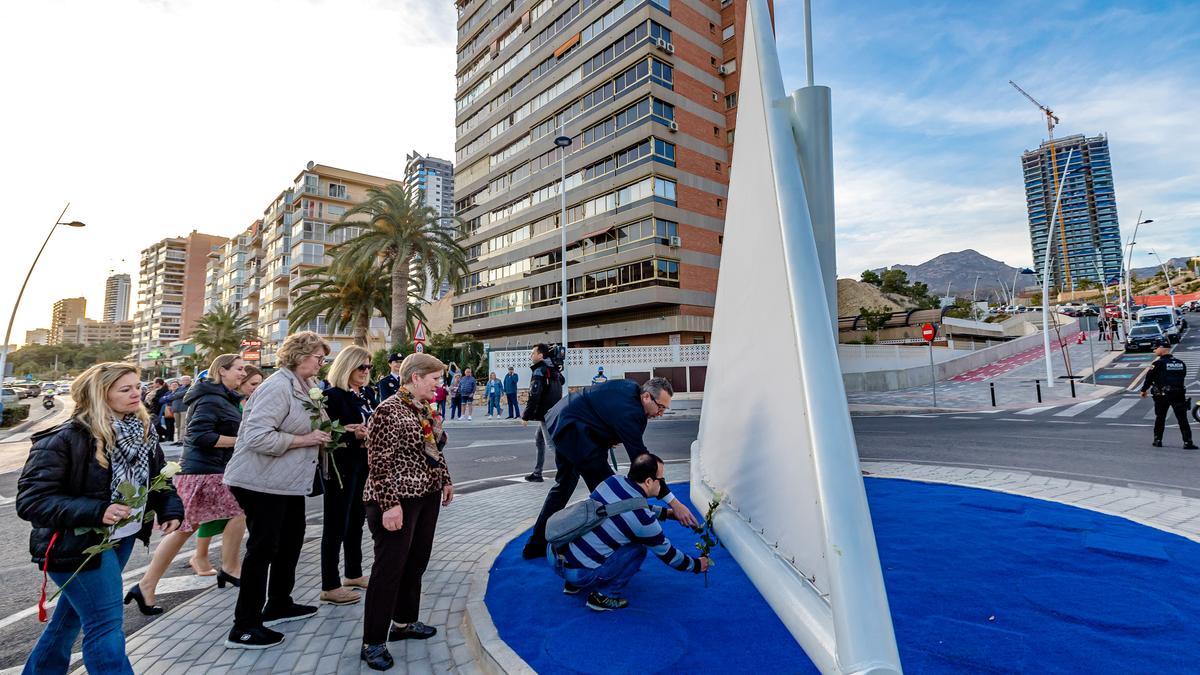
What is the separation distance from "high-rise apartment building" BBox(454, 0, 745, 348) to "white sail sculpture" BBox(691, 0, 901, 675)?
2516 cm

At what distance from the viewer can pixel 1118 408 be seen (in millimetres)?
15102

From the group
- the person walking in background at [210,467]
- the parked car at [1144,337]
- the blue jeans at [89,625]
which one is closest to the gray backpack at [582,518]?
the blue jeans at [89,625]

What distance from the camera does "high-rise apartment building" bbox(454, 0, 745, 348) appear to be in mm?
33188

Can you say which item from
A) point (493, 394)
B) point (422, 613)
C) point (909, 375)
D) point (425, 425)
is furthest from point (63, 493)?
point (909, 375)

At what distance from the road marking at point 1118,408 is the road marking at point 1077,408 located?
1.77 ft

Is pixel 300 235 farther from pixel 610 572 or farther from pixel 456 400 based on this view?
pixel 610 572

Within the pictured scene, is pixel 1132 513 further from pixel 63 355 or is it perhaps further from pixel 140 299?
pixel 140 299

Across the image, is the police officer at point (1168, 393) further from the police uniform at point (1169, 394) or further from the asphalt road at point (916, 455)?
the asphalt road at point (916, 455)

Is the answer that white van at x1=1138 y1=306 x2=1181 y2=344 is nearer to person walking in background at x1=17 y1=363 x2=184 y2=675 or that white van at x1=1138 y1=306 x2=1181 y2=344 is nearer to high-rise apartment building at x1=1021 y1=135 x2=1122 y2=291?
person walking in background at x1=17 y1=363 x2=184 y2=675

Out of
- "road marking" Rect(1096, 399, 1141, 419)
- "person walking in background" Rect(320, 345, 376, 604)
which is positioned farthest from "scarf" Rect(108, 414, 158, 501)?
"road marking" Rect(1096, 399, 1141, 419)

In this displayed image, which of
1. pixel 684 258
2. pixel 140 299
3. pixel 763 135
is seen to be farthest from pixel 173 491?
pixel 140 299

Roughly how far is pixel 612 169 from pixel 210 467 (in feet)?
111

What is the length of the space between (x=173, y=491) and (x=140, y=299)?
16519 cm

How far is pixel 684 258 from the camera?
3347 cm
